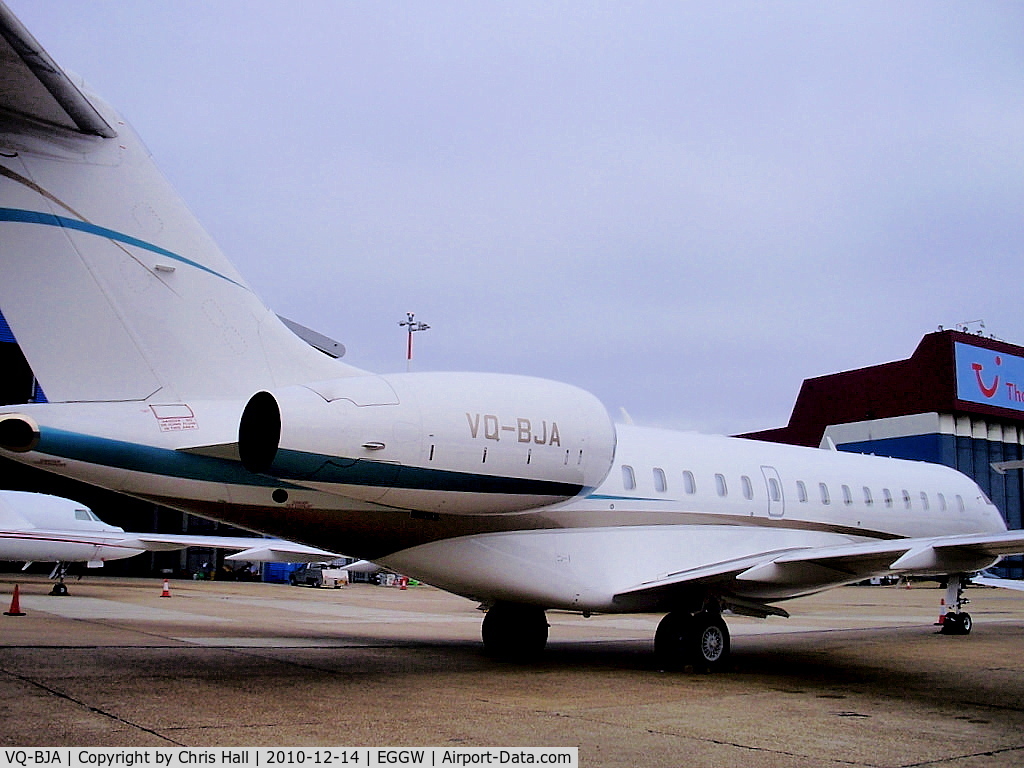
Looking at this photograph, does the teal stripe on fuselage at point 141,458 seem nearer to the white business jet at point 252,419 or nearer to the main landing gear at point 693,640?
the white business jet at point 252,419

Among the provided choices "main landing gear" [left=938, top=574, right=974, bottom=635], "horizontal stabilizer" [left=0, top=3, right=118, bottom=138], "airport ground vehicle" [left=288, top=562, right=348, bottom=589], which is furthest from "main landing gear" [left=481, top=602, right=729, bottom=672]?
"airport ground vehicle" [left=288, top=562, right=348, bottom=589]

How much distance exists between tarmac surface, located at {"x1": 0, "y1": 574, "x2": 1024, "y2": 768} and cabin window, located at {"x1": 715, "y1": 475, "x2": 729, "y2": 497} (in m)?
2.14

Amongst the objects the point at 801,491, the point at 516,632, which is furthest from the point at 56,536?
the point at 801,491

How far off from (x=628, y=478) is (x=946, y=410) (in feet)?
121

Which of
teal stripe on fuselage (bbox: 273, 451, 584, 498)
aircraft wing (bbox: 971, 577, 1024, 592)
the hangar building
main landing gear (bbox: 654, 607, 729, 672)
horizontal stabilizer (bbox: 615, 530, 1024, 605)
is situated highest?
the hangar building

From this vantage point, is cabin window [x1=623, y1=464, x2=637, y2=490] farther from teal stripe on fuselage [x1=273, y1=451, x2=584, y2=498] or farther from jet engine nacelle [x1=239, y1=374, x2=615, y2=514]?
teal stripe on fuselage [x1=273, y1=451, x2=584, y2=498]

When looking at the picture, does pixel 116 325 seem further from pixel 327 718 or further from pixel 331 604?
pixel 331 604

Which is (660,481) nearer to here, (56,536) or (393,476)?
(393,476)

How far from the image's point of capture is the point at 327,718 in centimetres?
720

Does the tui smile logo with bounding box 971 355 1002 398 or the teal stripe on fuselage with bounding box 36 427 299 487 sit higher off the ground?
the tui smile logo with bounding box 971 355 1002 398

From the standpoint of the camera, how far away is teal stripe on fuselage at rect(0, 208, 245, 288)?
7734 mm

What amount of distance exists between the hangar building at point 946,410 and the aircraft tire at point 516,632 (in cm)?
3556

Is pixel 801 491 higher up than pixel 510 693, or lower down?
higher up

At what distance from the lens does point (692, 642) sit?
36.8 feet
